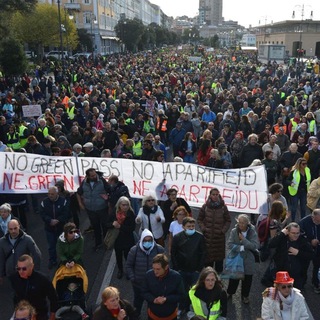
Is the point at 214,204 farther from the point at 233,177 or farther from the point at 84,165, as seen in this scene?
the point at 84,165

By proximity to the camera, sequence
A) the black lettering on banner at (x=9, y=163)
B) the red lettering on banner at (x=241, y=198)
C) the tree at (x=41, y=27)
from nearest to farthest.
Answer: the red lettering on banner at (x=241, y=198)
the black lettering on banner at (x=9, y=163)
the tree at (x=41, y=27)

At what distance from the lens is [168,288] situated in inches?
186

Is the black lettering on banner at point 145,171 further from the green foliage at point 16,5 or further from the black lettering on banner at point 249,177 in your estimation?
the green foliage at point 16,5

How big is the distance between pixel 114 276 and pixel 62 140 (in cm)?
407

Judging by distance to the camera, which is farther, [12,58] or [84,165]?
[12,58]

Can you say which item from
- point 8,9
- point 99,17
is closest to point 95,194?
point 8,9

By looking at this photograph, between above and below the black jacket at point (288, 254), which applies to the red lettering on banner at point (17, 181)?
above

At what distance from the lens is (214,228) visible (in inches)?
242

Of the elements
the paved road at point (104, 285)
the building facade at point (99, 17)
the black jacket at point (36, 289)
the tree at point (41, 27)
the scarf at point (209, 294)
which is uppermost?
the building facade at point (99, 17)

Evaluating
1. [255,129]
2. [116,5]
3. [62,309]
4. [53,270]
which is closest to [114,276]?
[53,270]

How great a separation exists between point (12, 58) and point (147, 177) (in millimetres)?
18979

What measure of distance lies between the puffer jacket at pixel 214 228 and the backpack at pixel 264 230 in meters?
0.57

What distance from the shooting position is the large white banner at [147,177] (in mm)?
7406

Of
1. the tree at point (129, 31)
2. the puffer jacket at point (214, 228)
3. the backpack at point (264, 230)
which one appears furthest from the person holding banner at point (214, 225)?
the tree at point (129, 31)
